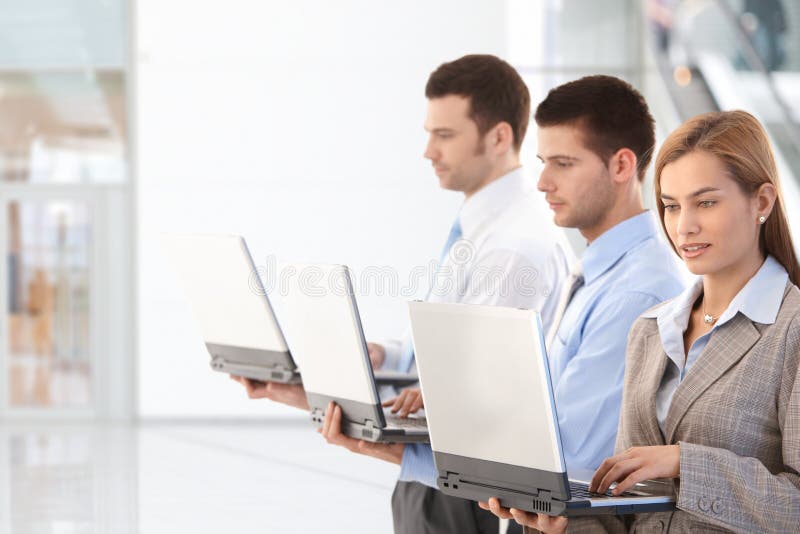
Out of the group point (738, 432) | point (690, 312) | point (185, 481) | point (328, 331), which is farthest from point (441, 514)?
point (185, 481)

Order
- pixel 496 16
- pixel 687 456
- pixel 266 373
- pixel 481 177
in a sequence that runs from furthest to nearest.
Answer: pixel 496 16
pixel 481 177
pixel 266 373
pixel 687 456

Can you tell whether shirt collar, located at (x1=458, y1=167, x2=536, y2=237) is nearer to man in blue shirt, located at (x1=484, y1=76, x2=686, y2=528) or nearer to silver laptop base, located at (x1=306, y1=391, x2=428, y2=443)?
man in blue shirt, located at (x1=484, y1=76, x2=686, y2=528)

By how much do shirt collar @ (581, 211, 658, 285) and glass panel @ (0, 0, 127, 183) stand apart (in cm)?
705

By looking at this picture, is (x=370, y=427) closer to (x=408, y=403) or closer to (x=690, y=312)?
(x=408, y=403)

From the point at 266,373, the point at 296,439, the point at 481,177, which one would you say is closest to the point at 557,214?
the point at 481,177

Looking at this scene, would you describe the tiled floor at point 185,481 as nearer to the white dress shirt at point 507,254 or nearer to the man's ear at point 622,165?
the white dress shirt at point 507,254

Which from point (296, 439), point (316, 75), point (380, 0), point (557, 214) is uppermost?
point (380, 0)

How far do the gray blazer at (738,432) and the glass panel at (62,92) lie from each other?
758cm

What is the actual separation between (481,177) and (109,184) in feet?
21.4

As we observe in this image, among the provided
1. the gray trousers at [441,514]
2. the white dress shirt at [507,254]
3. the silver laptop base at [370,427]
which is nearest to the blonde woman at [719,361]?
the silver laptop base at [370,427]

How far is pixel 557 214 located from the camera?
220 cm

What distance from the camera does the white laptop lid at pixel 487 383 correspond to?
147 cm

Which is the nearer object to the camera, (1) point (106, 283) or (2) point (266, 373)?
(2) point (266, 373)

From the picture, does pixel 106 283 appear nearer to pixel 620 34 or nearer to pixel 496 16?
pixel 496 16
